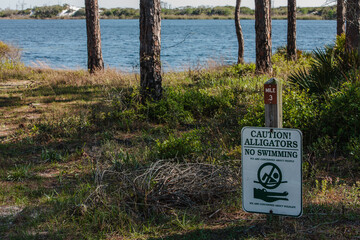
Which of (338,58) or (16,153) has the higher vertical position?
(338,58)

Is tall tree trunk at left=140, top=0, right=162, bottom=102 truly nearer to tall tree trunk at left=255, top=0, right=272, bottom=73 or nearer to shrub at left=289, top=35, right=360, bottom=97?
shrub at left=289, top=35, right=360, bottom=97

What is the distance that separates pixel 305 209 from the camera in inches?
180

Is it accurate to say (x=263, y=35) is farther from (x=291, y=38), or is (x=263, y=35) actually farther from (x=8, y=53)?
(x=8, y=53)

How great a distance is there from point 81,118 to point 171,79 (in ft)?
16.9

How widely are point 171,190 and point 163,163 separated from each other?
1.14 m

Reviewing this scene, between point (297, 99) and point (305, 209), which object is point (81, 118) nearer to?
point (297, 99)

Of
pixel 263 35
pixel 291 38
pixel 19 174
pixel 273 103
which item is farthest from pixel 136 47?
pixel 273 103

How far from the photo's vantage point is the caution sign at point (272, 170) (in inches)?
146

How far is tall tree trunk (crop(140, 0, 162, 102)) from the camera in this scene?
9055 millimetres

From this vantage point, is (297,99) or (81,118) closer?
(297,99)

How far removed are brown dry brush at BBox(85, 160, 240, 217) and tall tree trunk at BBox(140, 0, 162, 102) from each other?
4265 millimetres

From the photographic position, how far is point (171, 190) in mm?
4891

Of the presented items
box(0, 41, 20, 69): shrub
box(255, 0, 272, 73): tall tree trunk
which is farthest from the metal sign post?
box(0, 41, 20, 69): shrub

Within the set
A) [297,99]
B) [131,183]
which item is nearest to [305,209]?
[131,183]
